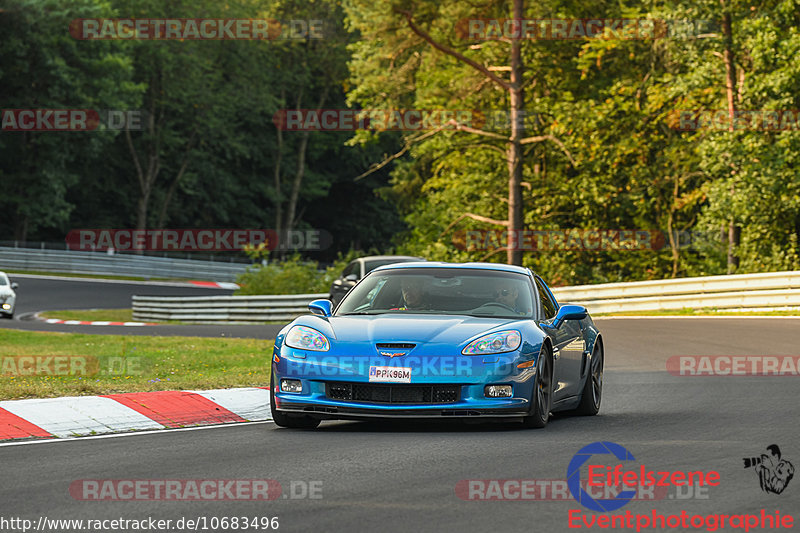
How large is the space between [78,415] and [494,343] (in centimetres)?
338

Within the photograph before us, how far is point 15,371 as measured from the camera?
575 inches

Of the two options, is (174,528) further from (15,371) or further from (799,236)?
(799,236)

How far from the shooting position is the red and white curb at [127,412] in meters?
9.81

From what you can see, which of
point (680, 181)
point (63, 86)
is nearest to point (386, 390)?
point (680, 181)

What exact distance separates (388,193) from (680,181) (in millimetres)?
26046

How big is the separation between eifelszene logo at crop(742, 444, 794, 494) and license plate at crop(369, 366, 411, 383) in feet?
8.38

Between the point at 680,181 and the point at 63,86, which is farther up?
the point at 63,86

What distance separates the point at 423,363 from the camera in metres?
9.53

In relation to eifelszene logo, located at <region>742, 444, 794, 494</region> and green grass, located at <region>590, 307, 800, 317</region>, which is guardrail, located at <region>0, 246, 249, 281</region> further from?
eifelszene logo, located at <region>742, 444, 794, 494</region>

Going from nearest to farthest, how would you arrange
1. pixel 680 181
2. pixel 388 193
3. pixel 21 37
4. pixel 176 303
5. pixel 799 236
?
pixel 799 236
pixel 176 303
pixel 680 181
pixel 21 37
pixel 388 193

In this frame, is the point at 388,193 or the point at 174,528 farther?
the point at 388,193

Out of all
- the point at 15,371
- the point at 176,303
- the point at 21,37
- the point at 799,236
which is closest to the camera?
the point at 15,371

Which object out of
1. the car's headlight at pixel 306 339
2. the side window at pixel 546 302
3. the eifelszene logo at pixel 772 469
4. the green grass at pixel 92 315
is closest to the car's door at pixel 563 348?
the side window at pixel 546 302

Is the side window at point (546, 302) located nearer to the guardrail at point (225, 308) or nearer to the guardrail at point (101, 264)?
the guardrail at point (225, 308)
